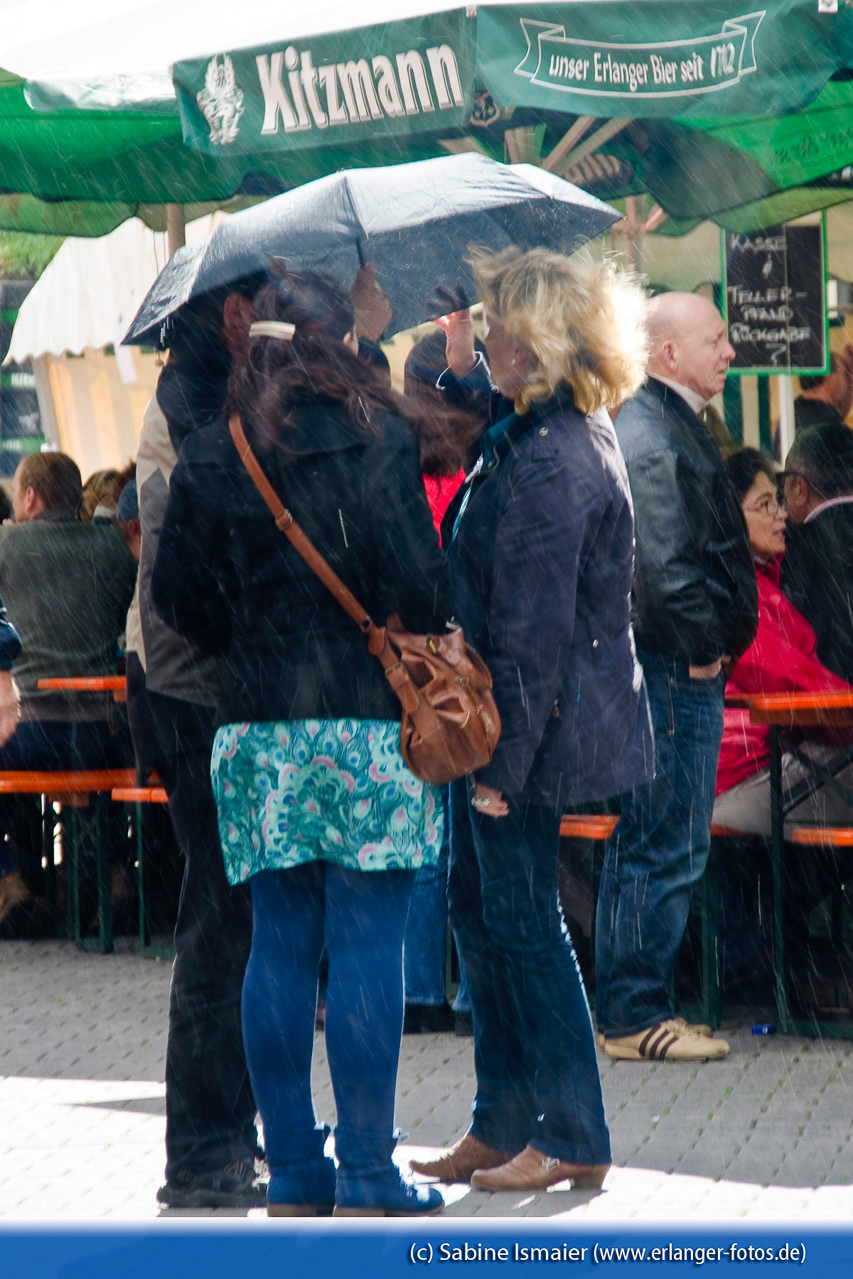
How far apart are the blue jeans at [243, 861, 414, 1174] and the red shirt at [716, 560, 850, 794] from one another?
7.27ft

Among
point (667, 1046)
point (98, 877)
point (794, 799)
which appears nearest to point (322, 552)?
point (667, 1046)

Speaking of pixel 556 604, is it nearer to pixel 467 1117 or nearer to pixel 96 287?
pixel 467 1117

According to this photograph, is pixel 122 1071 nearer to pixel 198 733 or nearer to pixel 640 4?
pixel 198 733

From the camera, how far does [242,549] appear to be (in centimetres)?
348

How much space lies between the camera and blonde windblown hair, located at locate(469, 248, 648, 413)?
370 centimetres

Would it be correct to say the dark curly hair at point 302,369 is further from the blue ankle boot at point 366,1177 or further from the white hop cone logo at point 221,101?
the white hop cone logo at point 221,101

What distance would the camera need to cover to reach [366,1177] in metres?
3.46

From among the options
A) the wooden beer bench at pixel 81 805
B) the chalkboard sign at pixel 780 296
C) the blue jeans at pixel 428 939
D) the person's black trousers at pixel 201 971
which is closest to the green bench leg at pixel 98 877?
the wooden beer bench at pixel 81 805

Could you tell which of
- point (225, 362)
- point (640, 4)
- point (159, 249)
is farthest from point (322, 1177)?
point (159, 249)

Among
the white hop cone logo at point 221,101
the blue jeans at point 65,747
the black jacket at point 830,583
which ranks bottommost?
the blue jeans at point 65,747

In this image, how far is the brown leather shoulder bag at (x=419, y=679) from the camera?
11.2ft

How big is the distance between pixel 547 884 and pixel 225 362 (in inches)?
53.3

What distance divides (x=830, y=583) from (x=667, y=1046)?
1570mm

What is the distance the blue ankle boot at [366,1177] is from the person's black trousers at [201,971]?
426mm
